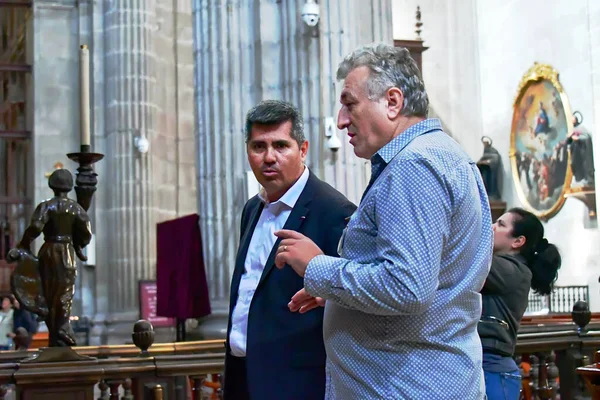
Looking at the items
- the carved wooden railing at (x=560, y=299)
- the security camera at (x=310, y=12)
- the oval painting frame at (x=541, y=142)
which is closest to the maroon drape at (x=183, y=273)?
the security camera at (x=310, y=12)

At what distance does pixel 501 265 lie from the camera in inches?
156

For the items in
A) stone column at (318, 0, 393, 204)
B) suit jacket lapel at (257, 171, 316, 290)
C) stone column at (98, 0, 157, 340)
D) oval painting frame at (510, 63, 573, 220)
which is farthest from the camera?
oval painting frame at (510, 63, 573, 220)

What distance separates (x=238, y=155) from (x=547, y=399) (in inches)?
126

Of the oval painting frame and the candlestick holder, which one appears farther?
the oval painting frame

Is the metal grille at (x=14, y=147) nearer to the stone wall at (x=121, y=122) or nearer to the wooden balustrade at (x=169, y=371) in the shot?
the stone wall at (x=121, y=122)

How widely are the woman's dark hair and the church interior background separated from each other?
3.60m

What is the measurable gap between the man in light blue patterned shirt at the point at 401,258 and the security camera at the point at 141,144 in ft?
43.7

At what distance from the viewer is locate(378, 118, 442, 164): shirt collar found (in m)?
2.50

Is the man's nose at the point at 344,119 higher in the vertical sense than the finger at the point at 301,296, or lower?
higher

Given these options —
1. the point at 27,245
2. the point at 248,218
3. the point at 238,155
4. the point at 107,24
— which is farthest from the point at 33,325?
the point at 248,218

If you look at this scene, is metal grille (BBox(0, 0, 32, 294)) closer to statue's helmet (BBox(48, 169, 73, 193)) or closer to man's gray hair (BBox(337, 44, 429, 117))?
statue's helmet (BBox(48, 169, 73, 193))

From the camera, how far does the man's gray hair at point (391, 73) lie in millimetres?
2518

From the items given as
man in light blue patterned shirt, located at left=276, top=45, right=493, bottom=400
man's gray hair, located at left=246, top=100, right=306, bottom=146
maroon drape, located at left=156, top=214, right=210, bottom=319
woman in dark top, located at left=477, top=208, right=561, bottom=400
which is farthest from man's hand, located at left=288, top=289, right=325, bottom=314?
maroon drape, located at left=156, top=214, right=210, bottom=319

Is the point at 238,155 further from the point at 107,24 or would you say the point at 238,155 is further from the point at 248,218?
the point at 107,24
